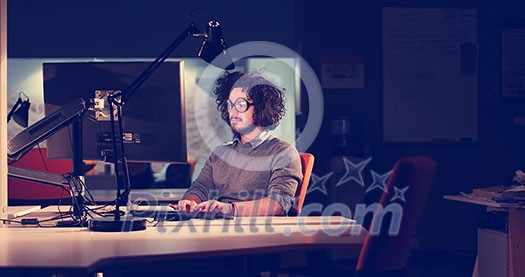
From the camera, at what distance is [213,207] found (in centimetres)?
238

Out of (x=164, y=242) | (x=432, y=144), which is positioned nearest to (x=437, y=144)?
(x=432, y=144)

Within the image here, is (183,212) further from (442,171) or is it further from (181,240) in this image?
(442,171)

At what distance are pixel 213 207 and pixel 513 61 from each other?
13.1 ft

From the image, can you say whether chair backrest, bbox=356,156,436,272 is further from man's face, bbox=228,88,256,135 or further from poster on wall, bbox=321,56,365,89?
poster on wall, bbox=321,56,365,89

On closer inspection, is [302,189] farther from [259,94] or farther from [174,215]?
[174,215]

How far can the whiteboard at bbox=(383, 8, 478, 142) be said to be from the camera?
18.0 ft

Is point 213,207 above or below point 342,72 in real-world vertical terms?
below

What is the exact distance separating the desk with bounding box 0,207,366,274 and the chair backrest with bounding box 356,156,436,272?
0.13m

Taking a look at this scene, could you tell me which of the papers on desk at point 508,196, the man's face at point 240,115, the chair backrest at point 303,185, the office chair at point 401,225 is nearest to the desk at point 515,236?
the papers on desk at point 508,196

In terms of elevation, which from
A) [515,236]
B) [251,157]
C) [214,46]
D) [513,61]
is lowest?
[515,236]

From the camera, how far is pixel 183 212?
2.37m

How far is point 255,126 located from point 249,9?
5.03 meters

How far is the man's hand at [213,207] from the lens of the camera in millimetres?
2375

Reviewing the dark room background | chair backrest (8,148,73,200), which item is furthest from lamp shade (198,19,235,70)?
the dark room background
